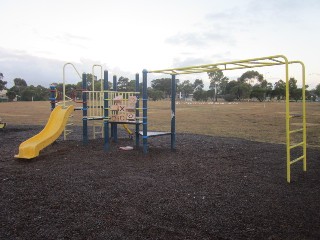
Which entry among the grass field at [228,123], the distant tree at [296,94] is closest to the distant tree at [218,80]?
the distant tree at [296,94]

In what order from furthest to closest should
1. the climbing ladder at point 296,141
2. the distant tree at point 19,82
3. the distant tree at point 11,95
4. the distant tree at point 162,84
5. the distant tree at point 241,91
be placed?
the distant tree at point 19,82
the distant tree at point 162,84
the distant tree at point 241,91
the distant tree at point 11,95
the climbing ladder at point 296,141

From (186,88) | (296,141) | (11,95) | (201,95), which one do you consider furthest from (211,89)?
(296,141)

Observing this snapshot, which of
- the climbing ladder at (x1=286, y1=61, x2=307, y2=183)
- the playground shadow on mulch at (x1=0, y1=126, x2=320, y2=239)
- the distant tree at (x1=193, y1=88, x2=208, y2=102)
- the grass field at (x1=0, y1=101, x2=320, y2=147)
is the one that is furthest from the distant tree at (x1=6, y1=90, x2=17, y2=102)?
the climbing ladder at (x1=286, y1=61, x2=307, y2=183)

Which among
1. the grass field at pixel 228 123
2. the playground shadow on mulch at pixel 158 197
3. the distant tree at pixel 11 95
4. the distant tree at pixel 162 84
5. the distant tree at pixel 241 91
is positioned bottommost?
the playground shadow on mulch at pixel 158 197

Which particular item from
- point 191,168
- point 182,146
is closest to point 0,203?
point 191,168

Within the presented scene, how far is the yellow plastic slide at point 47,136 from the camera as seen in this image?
7.22 m

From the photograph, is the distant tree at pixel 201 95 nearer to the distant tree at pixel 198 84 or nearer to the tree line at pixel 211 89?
the tree line at pixel 211 89

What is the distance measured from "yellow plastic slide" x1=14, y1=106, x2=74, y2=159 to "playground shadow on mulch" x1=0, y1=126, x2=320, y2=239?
234 mm

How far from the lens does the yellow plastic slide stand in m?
7.22

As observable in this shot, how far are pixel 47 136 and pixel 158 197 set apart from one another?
16.0ft

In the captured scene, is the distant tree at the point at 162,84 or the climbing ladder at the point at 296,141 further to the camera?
the distant tree at the point at 162,84

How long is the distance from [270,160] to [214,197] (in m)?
3.26

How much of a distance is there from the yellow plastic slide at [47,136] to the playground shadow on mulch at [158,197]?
0.23m

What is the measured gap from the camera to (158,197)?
177 inches
